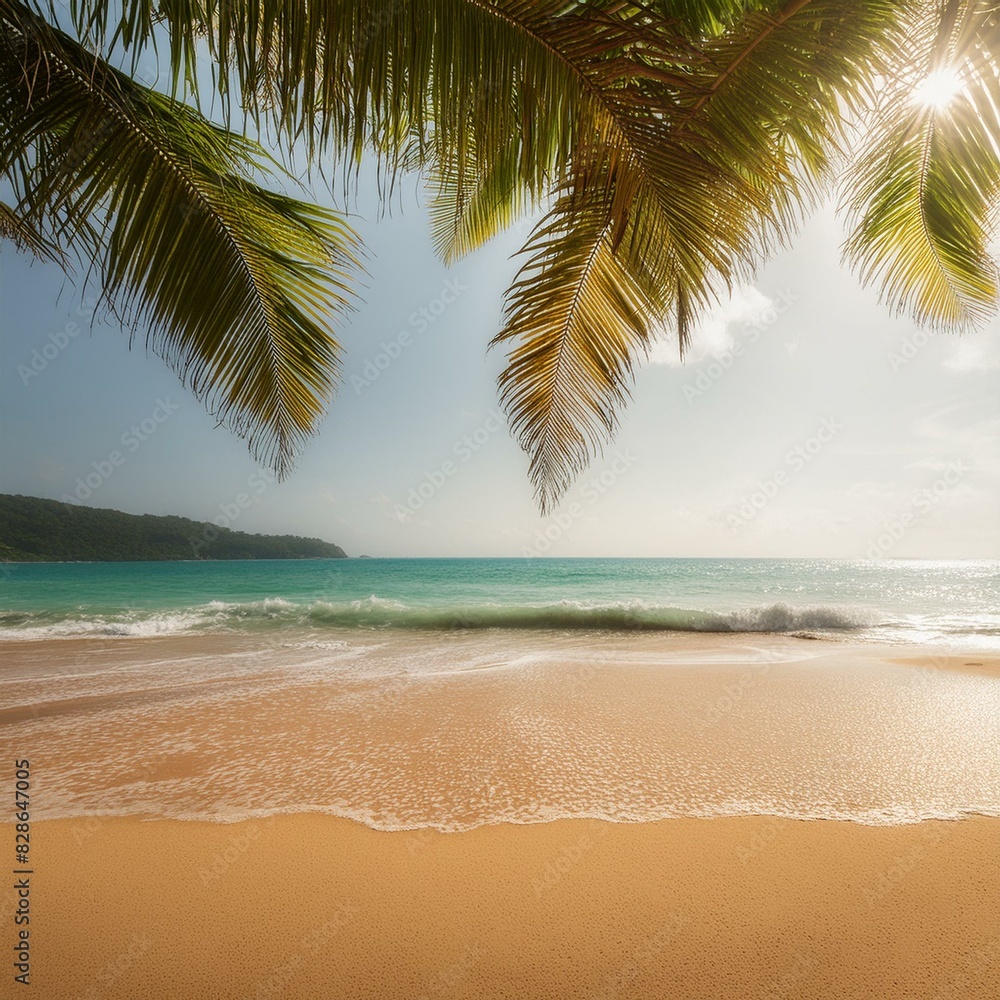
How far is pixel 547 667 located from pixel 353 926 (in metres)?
5.15

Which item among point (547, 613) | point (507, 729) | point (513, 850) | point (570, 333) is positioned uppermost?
point (570, 333)

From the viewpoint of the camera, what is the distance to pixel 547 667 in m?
6.77

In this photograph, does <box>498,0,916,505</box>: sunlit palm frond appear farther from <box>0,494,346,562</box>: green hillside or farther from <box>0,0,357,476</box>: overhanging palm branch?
<box>0,494,346,562</box>: green hillside

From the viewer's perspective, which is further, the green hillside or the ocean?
the green hillside

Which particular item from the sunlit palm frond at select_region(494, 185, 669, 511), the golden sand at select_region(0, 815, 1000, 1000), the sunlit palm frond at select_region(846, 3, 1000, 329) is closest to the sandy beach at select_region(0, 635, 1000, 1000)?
the golden sand at select_region(0, 815, 1000, 1000)

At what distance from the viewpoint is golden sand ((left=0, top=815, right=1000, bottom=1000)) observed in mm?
1564

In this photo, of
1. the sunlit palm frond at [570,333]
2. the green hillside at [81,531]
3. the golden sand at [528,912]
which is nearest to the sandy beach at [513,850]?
the golden sand at [528,912]

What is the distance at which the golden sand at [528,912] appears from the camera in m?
1.56

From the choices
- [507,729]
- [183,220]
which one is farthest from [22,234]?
[507,729]

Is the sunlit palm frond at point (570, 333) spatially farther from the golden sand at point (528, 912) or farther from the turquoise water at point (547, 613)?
the turquoise water at point (547, 613)

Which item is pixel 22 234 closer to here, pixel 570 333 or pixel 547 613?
pixel 570 333

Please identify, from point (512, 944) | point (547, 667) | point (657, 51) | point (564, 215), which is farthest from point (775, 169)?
point (547, 667)

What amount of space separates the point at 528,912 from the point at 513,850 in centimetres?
45

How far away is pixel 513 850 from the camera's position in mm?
2299
